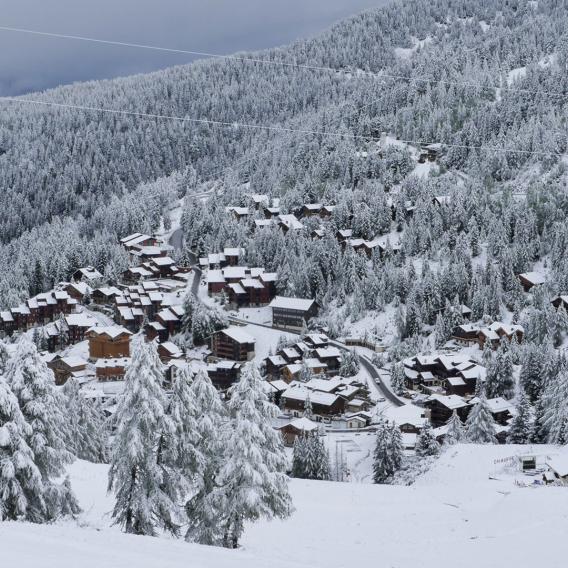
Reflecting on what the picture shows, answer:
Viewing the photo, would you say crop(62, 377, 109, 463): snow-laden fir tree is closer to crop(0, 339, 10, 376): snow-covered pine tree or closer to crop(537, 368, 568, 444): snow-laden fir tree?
crop(0, 339, 10, 376): snow-covered pine tree

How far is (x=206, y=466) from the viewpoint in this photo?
20438 millimetres

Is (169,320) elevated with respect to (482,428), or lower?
elevated

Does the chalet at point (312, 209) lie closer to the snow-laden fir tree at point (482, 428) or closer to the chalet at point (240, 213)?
the chalet at point (240, 213)

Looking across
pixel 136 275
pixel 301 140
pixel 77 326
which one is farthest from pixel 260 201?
pixel 77 326

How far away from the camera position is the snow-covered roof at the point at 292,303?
7683 centimetres

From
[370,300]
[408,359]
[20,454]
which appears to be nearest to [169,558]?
[20,454]

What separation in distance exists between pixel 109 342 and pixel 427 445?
123ft

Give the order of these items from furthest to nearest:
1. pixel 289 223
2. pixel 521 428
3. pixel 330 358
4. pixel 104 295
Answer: pixel 289 223 → pixel 104 295 → pixel 330 358 → pixel 521 428

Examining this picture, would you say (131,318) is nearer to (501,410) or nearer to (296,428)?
(296,428)

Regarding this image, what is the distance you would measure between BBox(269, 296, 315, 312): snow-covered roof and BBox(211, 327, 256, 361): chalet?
6.64 metres

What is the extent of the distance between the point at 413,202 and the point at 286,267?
20736 millimetres

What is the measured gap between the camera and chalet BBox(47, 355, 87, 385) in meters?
70.4

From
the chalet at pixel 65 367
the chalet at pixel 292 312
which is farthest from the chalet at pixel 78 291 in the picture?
the chalet at pixel 292 312

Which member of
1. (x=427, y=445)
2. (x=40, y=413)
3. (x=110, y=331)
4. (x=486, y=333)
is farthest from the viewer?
(x=110, y=331)
